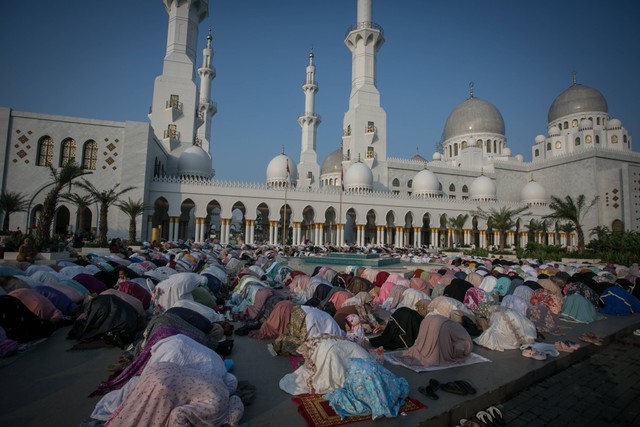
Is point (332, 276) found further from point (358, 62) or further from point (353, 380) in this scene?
point (358, 62)

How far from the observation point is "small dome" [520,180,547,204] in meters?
33.4

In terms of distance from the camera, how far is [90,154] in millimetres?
19547

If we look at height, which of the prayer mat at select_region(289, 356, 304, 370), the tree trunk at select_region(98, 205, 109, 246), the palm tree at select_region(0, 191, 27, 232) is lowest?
the prayer mat at select_region(289, 356, 304, 370)

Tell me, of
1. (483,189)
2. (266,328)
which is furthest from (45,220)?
(483,189)

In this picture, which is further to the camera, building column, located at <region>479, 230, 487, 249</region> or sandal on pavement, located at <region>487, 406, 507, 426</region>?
building column, located at <region>479, 230, 487, 249</region>

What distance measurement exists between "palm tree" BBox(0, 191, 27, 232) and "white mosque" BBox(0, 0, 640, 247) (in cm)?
42

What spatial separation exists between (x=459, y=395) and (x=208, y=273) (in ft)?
22.8

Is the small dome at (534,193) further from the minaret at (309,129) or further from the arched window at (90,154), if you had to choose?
the arched window at (90,154)

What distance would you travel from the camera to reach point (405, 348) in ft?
16.6

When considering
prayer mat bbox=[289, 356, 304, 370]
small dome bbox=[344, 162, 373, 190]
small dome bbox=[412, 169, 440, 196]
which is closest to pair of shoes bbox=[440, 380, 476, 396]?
prayer mat bbox=[289, 356, 304, 370]

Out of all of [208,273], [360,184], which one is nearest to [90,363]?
[208,273]

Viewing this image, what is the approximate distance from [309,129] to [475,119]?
18.7 meters

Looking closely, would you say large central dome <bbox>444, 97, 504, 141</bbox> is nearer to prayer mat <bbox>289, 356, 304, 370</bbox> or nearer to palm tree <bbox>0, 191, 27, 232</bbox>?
palm tree <bbox>0, 191, 27, 232</bbox>

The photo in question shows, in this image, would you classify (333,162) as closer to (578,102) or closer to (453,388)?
(578,102)
